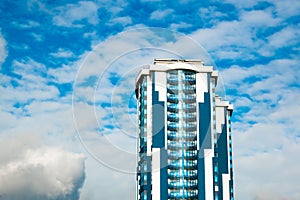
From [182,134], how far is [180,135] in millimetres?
454

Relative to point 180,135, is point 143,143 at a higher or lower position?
lower

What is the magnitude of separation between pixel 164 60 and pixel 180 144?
17.8 metres

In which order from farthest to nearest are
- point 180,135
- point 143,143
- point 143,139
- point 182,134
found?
point 182,134 < point 180,135 < point 143,139 < point 143,143

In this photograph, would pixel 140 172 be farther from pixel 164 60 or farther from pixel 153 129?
pixel 164 60

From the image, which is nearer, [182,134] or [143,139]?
[143,139]

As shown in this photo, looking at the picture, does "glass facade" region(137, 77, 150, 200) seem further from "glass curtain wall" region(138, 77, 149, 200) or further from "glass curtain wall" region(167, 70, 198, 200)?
"glass curtain wall" region(167, 70, 198, 200)

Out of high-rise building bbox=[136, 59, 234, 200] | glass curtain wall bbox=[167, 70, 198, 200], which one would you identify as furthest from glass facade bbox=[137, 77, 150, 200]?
glass curtain wall bbox=[167, 70, 198, 200]

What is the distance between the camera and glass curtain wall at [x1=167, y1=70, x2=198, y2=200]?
85.7 metres

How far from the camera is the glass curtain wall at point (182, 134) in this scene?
85.7 metres

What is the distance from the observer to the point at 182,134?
89.8 m

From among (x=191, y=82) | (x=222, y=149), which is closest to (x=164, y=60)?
(x=191, y=82)

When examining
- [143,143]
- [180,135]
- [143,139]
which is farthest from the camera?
[180,135]

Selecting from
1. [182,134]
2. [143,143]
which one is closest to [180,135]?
[182,134]

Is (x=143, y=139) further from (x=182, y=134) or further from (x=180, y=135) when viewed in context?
(x=182, y=134)
